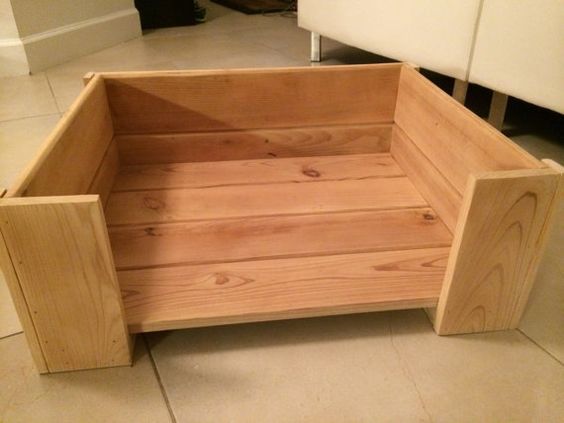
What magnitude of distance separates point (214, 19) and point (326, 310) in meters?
2.42

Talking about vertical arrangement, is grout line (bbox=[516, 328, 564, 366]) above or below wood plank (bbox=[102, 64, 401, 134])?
below

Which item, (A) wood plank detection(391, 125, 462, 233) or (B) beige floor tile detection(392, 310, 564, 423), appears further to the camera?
(A) wood plank detection(391, 125, 462, 233)

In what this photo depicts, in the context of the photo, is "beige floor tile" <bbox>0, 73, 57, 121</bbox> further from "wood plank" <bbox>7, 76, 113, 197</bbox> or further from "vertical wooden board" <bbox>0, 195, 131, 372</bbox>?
"vertical wooden board" <bbox>0, 195, 131, 372</bbox>

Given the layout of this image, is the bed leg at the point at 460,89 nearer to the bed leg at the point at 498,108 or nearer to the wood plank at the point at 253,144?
the bed leg at the point at 498,108

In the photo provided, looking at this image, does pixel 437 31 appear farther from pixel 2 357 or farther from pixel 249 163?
pixel 2 357

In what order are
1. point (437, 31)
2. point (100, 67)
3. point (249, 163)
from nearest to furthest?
point (249, 163) → point (437, 31) → point (100, 67)

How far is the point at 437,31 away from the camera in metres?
1.16

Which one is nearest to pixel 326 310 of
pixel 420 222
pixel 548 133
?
pixel 420 222

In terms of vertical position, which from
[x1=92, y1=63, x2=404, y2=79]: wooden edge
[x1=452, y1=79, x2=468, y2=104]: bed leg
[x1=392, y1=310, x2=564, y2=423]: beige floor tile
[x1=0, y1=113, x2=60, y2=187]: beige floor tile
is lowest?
[x1=392, y1=310, x2=564, y2=423]: beige floor tile

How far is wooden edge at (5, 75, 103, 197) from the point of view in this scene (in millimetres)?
502

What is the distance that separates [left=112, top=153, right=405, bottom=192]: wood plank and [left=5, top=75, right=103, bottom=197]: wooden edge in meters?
0.18

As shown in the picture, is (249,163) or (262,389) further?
(249,163)

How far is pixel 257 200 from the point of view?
828 millimetres

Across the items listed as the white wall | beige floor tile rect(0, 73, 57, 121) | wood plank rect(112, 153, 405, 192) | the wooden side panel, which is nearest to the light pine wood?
wood plank rect(112, 153, 405, 192)
